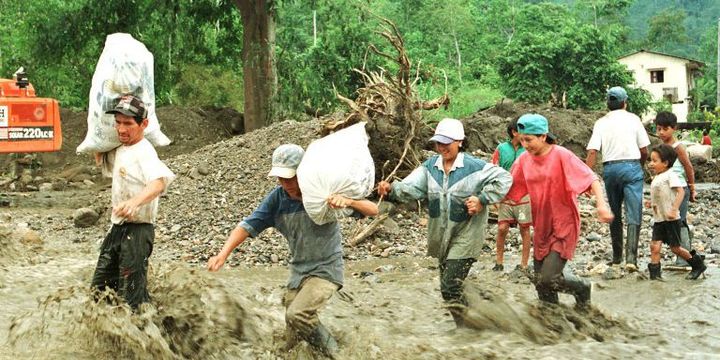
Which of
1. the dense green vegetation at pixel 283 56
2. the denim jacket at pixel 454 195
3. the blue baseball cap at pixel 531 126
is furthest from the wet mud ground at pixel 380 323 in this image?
the dense green vegetation at pixel 283 56

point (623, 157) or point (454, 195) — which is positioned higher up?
point (623, 157)

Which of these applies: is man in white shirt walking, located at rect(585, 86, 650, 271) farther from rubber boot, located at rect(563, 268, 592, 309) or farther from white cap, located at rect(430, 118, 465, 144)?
white cap, located at rect(430, 118, 465, 144)

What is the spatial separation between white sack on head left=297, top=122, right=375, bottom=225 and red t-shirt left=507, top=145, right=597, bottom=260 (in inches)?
61.7

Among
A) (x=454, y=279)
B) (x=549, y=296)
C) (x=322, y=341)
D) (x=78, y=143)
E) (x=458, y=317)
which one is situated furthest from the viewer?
(x=78, y=143)

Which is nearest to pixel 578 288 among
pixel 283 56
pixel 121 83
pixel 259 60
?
pixel 121 83

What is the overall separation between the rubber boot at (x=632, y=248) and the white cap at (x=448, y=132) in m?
3.47

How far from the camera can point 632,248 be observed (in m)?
9.31

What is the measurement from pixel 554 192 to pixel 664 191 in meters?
2.64

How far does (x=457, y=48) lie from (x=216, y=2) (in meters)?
37.1

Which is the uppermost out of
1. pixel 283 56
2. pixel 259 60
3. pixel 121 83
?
pixel 283 56

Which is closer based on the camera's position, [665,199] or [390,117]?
[665,199]

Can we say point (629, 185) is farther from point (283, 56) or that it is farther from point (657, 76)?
point (657, 76)

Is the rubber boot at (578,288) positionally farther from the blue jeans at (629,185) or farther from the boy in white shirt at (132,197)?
the boy in white shirt at (132,197)

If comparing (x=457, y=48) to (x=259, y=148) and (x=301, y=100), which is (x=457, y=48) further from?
(x=259, y=148)
